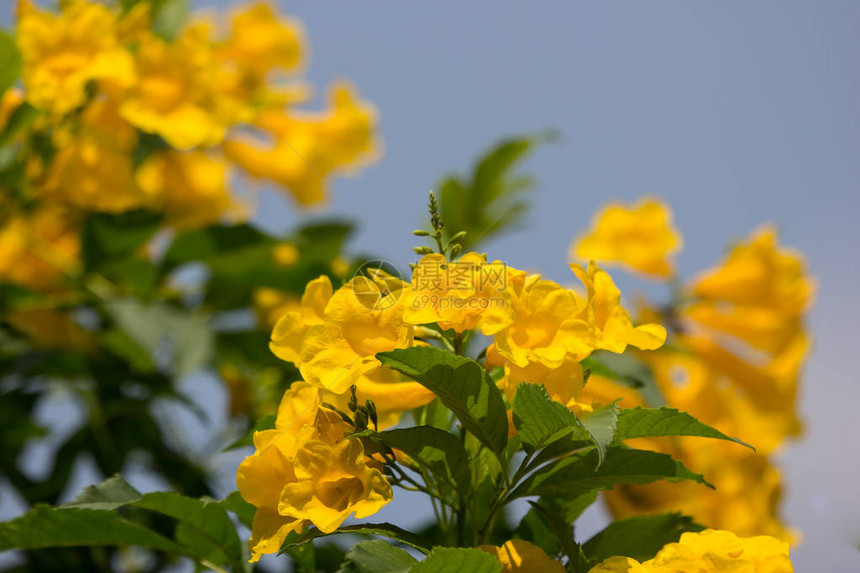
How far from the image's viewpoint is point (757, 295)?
7.54 ft

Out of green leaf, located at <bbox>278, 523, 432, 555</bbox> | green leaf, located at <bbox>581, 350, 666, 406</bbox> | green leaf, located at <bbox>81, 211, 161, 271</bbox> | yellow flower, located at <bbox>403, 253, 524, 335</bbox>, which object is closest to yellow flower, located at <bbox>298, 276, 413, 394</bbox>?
yellow flower, located at <bbox>403, 253, 524, 335</bbox>

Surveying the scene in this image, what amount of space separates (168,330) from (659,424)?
144cm

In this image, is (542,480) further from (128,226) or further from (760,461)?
(128,226)

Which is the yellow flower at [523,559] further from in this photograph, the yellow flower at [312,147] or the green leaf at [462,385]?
the yellow flower at [312,147]

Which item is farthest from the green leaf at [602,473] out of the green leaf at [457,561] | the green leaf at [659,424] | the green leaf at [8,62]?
the green leaf at [8,62]

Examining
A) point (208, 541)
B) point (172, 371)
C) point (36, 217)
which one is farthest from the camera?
point (36, 217)

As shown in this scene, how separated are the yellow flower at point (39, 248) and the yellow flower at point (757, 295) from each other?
1.69 meters

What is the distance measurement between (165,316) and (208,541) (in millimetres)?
1080

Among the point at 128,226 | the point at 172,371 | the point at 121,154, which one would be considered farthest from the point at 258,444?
the point at 121,154

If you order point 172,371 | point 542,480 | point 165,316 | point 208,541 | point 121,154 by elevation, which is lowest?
point 208,541

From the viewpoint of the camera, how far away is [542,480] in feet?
2.79

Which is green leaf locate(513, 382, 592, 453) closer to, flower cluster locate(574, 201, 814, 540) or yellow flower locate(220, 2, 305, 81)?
flower cluster locate(574, 201, 814, 540)

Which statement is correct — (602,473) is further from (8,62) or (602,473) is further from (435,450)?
(8,62)

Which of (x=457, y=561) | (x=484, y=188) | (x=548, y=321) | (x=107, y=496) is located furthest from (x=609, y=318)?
(x=484, y=188)
